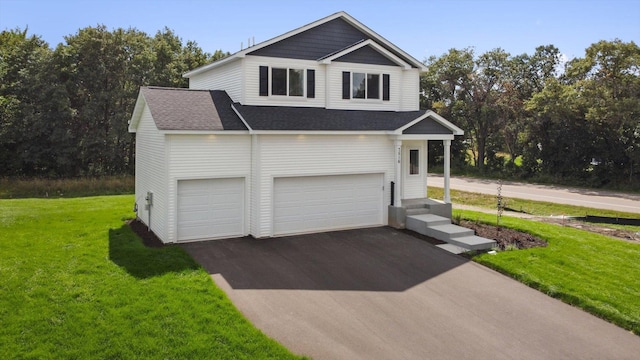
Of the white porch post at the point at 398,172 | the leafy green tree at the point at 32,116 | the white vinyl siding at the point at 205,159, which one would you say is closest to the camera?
the white vinyl siding at the point at 205,159

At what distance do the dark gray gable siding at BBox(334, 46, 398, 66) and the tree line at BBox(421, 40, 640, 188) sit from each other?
745 inches

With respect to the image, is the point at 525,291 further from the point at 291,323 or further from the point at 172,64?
the point at 172,64

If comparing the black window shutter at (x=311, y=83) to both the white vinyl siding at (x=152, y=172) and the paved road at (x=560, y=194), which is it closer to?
the white vinyl siding at (x=152, y=172)

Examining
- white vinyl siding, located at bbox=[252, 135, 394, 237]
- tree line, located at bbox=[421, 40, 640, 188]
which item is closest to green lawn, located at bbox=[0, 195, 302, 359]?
white vinyl siding, located at bbox=[252, 135, 394, 237]

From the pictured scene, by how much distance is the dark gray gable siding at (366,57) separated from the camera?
17438 millimetres

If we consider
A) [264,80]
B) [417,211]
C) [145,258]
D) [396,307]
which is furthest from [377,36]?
[396,307]

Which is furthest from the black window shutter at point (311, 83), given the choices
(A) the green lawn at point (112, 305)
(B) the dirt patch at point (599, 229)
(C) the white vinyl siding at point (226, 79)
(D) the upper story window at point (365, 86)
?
(B) the dirt patch at point (599, 229)

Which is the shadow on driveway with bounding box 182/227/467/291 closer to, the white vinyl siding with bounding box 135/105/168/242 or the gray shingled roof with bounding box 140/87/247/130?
the white vinyl siding with bounding box 135/105/168/242

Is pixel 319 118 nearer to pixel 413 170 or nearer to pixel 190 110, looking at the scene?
pixel 190 110

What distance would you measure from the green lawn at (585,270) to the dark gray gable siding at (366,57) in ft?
26.4

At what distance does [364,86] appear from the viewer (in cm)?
1784

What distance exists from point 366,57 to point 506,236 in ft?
26.8

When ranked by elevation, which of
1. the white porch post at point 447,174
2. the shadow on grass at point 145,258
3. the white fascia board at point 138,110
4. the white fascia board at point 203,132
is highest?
the white fascia board at point 138,110

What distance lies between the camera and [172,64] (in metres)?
36.0
